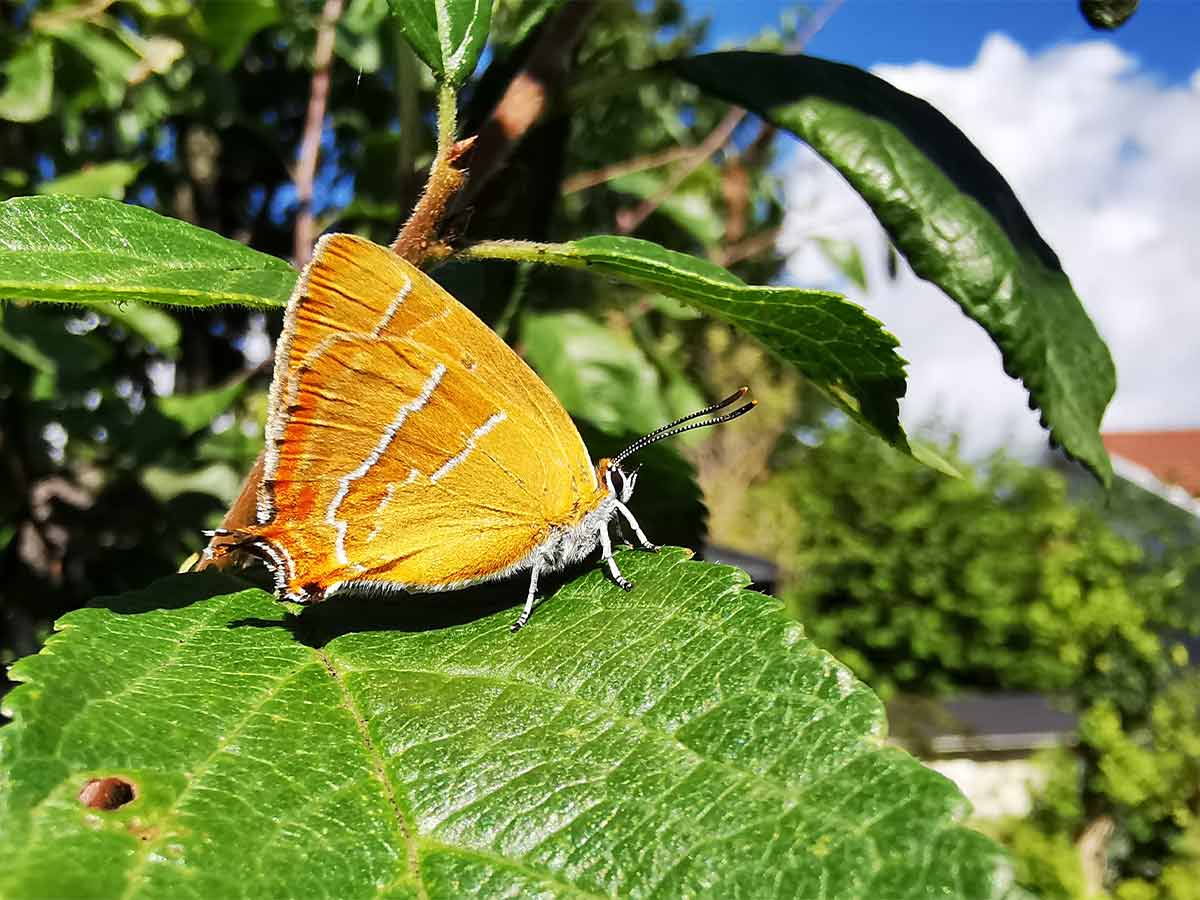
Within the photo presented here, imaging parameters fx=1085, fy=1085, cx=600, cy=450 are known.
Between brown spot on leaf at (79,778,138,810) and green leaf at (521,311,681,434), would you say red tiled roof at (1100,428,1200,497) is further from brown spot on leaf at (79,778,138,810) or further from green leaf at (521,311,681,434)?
brown spot on leaf at (79,778,138,810)

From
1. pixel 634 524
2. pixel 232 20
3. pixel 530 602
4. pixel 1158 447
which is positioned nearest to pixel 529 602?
pixel 530 602

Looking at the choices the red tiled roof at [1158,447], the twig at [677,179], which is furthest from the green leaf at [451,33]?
the red tiled roof at [1158,447]

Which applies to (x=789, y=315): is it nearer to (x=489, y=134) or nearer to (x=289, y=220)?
(x=489, y=134)

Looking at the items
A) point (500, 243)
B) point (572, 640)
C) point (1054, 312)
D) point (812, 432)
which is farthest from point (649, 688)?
point (812, 432)

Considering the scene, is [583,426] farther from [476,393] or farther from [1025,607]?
[1025,607]

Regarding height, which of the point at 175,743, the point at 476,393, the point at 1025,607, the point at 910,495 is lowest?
the point at 1025,607
